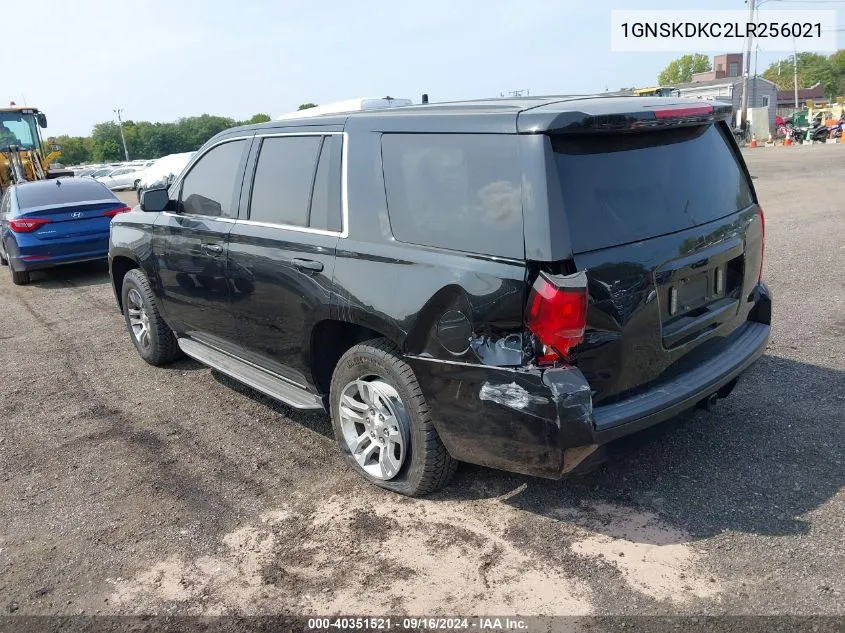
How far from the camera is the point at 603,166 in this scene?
301 cm

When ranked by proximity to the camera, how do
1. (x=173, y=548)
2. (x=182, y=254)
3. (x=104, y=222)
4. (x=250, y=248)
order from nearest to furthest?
1. (x=173, y=548)
2. (x=250, y=248)
3. (x=182, y=254)
4. (x=104, y=222)

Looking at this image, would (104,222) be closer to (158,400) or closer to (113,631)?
(158,400)

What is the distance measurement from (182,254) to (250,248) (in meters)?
0.96

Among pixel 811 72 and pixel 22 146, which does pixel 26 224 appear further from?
pixel 811 72

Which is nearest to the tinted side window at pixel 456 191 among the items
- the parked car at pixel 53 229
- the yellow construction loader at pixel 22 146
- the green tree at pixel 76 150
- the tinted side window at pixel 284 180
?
the tinted side window at pixel 284 180

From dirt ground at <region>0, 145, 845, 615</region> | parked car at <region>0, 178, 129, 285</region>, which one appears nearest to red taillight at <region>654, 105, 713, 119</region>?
dirt ground at <region>0, 145, 845, 615</region>

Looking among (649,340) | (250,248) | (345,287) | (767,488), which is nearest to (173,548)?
(345,287)

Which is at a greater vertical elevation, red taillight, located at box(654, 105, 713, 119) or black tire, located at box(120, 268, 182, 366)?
red taillight, located at box(654, 105, 713, 119)

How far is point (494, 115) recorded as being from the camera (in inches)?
119

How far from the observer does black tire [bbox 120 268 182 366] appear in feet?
18.3

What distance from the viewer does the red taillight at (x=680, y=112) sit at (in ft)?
10.4

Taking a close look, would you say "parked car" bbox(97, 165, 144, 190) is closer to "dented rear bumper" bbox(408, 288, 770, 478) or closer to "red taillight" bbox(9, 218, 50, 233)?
"red taillight" bbox(9, 218, 50, 233)

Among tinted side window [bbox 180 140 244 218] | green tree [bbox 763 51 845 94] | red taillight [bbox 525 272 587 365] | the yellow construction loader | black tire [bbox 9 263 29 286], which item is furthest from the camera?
green tree [bbox 763 51 845 94]

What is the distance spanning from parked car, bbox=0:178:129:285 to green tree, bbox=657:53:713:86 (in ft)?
372
